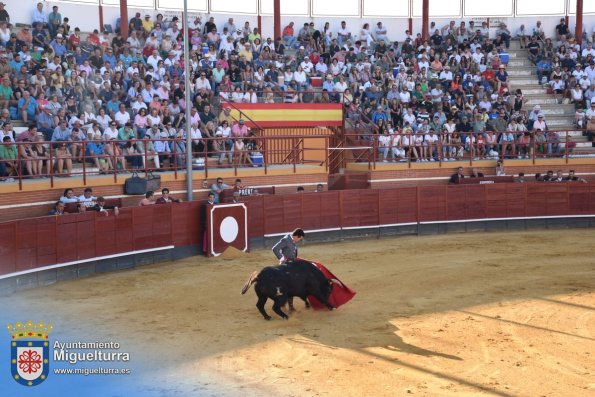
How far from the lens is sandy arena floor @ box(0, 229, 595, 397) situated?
9.45 meters

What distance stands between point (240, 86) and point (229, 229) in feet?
25.0

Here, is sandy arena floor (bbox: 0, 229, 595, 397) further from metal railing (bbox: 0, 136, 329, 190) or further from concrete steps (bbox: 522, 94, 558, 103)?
concrete steps (bbox: 522, 94, 558, 103)

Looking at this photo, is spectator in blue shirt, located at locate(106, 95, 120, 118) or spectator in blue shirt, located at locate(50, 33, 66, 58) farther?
spectator in blue shirt, located at locate(50, 33, 66, 58)

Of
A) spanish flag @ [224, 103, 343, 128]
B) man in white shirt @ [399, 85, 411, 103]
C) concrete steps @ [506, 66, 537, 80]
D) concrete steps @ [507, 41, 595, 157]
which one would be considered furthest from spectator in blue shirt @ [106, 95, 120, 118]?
concrete steps @ [506, 66, 537, 80]

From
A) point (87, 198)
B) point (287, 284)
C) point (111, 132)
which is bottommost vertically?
point (287, 284)

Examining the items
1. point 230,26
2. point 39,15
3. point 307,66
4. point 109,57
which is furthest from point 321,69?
point 39,15

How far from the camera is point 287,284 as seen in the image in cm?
1191

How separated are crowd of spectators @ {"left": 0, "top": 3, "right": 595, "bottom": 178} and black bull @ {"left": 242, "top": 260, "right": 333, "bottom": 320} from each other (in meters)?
6.18

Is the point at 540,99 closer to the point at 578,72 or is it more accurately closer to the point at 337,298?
the point at 578,72

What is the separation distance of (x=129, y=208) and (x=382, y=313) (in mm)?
6427

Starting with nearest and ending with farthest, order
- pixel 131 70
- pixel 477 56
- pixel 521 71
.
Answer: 1. pixel 131 70
2. pixel 477 56
3. pixel 521 71

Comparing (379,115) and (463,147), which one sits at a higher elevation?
(379,115)

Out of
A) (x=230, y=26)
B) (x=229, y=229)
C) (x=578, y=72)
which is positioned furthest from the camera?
(x=578, y=72)

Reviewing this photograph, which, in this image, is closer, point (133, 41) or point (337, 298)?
point (337, 298)
